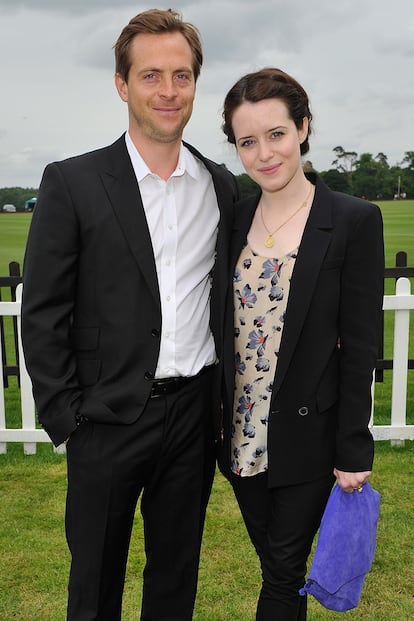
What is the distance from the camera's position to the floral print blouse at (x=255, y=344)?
2619 mm

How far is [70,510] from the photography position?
2.86 meters

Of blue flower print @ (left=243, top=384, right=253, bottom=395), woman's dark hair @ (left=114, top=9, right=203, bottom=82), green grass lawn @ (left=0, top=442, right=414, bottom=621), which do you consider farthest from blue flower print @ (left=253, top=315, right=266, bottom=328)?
green grass lawn @ (left=0, top=442, right=414, bottom=621)

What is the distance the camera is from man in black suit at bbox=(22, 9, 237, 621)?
2.64 m

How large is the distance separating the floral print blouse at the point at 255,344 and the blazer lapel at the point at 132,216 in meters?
0.35

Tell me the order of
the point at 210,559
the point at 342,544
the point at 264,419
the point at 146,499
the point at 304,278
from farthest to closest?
the point at 210,559
the point at 146,499
the point at 264,419
the point at 342,544
the point at 304,278

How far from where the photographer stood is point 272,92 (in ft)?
8.41

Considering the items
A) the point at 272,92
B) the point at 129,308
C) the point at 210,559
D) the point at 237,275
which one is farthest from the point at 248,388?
the point at 210,559

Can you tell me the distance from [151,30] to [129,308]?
1083 millimetres

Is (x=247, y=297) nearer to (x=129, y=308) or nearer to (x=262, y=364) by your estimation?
(x=262, y=364)

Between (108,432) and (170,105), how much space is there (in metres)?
1.31

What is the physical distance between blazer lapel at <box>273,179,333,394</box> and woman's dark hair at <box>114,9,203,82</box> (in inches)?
34.1

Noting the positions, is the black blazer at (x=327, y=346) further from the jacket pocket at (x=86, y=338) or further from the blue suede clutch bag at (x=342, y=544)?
the jacket pocket at (x=86, y=338)

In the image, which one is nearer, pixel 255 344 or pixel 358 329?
pixel 358 329

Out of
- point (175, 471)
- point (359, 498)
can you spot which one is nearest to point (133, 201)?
point (175, 471)
